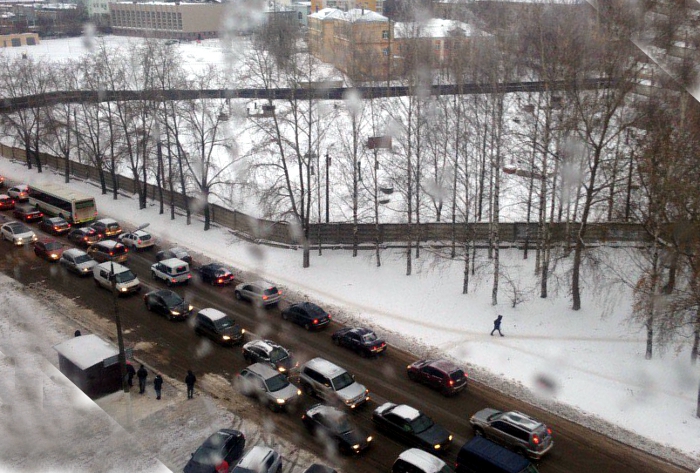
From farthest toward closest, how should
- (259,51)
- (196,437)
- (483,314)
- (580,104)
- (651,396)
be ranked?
(259,51)
(483,314)
(580,104)
(651,396)
(196,437)

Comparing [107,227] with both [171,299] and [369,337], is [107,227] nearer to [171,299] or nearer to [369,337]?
[171,299]

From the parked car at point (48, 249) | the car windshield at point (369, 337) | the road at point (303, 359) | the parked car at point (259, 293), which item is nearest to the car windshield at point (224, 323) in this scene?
the road at point (303, 359)

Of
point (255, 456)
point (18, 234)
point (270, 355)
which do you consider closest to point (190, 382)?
point (270, 355)

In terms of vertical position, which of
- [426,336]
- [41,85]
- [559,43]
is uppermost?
[559,43]

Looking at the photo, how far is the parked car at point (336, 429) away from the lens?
1676cm

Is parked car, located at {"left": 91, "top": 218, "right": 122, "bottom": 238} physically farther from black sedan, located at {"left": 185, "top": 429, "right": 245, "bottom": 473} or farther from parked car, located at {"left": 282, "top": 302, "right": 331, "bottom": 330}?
black sedan, located at {"left": 185, "top": 429, "right": 245, "bottom": 473}

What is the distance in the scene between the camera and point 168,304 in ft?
81.9

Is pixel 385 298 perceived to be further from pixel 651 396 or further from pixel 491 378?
pixel 651 396

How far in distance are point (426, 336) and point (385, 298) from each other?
3610mm

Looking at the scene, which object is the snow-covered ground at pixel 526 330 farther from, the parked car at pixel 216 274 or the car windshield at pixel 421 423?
the car windshield at pixel 421 423

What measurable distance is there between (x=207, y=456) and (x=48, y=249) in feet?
66.2

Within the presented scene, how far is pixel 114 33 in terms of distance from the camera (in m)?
125

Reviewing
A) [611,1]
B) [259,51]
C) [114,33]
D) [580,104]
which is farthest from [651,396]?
[114,33]

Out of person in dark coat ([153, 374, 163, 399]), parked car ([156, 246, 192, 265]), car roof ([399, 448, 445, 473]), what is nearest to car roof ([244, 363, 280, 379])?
person in dark coat ([153, 374, 163, 399])
